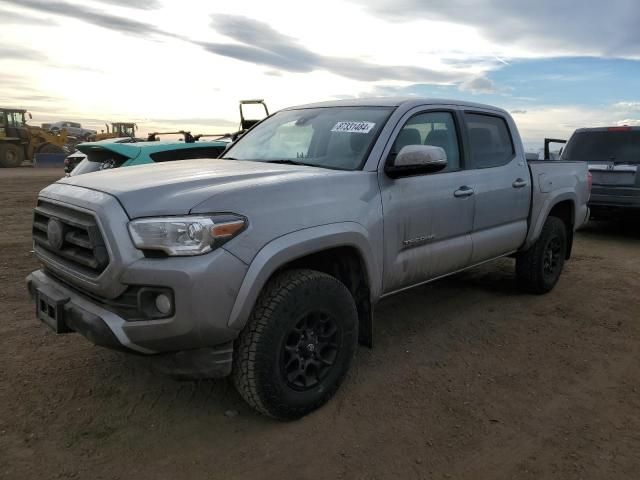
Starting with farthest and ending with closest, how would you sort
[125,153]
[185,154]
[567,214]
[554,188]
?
[185,154]
[125,153]
[567,214]
[554,188]

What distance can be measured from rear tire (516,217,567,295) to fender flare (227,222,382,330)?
2.48 metres

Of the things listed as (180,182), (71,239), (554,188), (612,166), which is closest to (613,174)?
(612,166)

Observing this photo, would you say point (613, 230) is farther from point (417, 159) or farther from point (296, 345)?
point (296, 345)

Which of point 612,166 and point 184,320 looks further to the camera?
point 612,166

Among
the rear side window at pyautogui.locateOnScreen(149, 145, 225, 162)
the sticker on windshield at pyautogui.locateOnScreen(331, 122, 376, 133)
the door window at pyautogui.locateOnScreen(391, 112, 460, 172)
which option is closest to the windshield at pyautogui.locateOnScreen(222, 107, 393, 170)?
the sticker on windshield at pyautogui.locateOnScreen(331, 122, 376, 133)

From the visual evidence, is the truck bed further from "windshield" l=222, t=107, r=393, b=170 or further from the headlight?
the headlight

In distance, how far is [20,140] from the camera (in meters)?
25.8

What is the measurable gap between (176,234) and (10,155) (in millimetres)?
27030

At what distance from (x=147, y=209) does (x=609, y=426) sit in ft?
9.09

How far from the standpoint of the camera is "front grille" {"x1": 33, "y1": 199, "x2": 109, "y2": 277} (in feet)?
8.42

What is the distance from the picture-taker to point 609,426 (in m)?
2.98

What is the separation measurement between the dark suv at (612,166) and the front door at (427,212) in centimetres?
500

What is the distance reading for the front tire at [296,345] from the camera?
271cm

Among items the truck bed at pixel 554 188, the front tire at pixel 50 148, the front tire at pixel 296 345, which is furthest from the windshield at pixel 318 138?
the front tire at pixel 50 148
